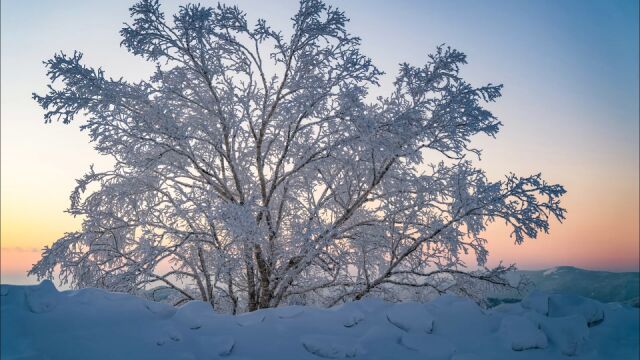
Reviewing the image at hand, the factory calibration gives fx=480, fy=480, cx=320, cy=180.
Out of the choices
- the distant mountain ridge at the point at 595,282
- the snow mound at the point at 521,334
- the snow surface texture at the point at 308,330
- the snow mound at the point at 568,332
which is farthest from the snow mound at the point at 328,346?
the distant mountain ridge at the point at 595,282

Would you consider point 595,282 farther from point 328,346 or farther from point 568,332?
point 328,346

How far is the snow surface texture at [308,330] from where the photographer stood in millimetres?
3561

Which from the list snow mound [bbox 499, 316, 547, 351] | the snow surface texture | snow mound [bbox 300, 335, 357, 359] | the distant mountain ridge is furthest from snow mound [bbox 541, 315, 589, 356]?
the distant mountain ridge

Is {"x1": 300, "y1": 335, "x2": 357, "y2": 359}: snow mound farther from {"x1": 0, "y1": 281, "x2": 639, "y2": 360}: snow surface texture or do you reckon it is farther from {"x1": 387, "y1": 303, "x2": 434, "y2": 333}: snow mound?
{"x1": 387, "y1": 303, "x2": 434, "y2": 333}: snow mound

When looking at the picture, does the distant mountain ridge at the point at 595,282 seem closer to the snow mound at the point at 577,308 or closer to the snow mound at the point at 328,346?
the snow mound at the point at 577,308

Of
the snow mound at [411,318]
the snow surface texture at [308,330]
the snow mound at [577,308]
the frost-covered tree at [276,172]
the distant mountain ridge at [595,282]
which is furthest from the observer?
the distant mountain ridge at [595,282]

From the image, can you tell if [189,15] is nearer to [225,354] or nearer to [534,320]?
[225,354]

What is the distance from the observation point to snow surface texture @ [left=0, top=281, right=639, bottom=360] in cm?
356

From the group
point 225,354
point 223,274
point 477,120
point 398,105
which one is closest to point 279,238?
point 223,274

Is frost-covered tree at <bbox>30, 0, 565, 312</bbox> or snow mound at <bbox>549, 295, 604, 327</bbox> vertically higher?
frost-covered tree at <bbox>30, 0, 565, 312</bbox>

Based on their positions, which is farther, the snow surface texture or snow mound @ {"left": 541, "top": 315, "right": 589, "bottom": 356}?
snow mound @ {"left": 541, "top": 315, "right": 589, "bottom": 356}

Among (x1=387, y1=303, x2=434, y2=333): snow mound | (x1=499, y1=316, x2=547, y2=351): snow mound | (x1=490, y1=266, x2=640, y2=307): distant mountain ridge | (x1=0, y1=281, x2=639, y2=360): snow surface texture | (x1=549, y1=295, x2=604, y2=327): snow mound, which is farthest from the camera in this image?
(x1=490, y1=266, x2=640, y2=307): distant mountain ridge

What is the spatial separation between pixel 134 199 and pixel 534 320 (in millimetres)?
7646

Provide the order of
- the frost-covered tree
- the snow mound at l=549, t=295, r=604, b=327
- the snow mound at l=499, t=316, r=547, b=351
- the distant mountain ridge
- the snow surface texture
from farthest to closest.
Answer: the distant mountain ridge, the frost-covered tree, the snow mound at l=549, t=295, r=604, b=327, the snow mound at l=499, t=316, r=547, b=351, the snow surface texture
